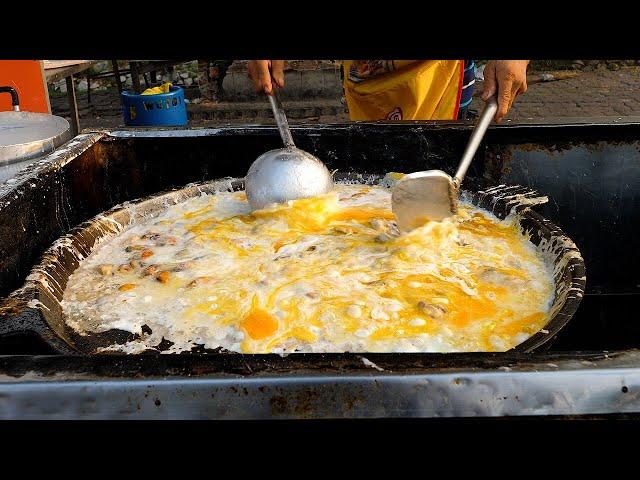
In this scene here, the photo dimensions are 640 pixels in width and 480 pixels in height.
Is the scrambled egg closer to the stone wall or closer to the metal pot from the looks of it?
the metal pot

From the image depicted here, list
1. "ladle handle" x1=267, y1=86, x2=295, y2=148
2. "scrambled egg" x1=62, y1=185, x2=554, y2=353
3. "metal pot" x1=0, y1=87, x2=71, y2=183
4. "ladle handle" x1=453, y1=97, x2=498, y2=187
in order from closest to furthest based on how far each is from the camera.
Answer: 1. "scrambled egg" x1=62, y1=185, x2=554, y2=353
2. "ladle handle" x1=453, y1=97, x2=498, y2=187
3. "ladle handle" x1=267, y1=86, x2=295, y2=148
4. "metal pot" x1=0, y1=87, x2=71, y2=183

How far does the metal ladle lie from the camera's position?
246 cm

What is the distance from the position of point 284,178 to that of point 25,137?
169 cm

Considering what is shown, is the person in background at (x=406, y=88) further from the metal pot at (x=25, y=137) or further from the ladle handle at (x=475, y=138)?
the metal pot at (x=25, y=137)

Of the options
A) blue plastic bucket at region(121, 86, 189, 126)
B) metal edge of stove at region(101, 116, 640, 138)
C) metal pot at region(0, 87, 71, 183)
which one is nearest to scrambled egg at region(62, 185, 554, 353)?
metal edge of stove at region(101, 116, 640, 138)

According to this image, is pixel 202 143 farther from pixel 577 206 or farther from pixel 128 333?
pixel 577 206

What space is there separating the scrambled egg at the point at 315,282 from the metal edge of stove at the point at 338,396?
0.60 m

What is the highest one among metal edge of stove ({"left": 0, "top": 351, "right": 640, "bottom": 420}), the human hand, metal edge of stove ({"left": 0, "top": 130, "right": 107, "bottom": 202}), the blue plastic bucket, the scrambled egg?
the human hand

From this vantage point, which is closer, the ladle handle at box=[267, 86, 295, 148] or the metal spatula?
the metal spatula

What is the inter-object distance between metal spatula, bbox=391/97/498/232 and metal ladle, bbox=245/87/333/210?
1.26ft

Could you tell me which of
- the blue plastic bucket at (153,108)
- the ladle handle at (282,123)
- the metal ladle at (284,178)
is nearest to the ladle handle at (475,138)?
the metal ladle at (284,178)
